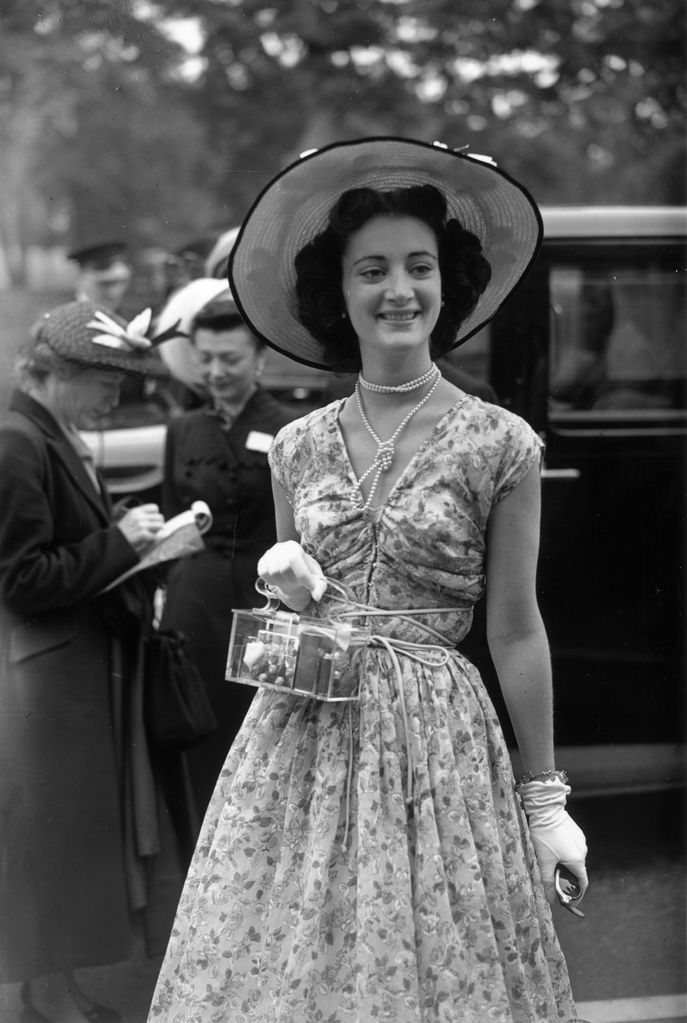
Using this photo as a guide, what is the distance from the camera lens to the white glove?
8.20ft

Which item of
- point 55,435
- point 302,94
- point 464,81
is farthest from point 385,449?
point 302,94

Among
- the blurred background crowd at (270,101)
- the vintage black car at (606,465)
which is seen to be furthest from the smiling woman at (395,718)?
the blurred background crowd at (270,101)

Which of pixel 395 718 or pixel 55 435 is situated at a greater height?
pixel 55 435

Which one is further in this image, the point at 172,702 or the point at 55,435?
the point at 172,702

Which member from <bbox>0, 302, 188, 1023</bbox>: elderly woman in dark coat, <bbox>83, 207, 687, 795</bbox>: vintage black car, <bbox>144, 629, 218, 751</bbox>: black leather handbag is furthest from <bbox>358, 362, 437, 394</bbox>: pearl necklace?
<bbox>144, 629, 218, 751</bbox>: black leather handbag

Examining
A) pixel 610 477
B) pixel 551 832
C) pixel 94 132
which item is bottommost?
pixel 551 832

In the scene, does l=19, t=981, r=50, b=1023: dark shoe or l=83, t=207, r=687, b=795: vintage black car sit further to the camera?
l=83, t=207, r=687, b=795: vintage black car

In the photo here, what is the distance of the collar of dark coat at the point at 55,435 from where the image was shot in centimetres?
345

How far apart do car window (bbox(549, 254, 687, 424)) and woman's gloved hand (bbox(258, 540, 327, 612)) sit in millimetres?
2545

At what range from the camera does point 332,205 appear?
2.63 metres

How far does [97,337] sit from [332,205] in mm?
1094

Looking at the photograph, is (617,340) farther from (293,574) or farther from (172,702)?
(293,574)

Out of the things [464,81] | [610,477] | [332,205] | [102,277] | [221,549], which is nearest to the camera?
[332,205]

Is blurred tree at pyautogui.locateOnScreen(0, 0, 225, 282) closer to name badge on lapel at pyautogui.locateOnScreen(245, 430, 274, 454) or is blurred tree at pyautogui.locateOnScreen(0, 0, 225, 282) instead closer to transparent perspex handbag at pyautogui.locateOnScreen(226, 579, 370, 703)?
name badge on lapel at pyautogui.locateOnScreen(245, 430, 274, 454)
